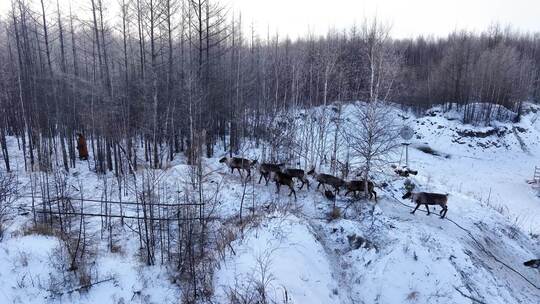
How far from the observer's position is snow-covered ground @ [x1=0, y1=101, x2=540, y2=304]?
8156mm

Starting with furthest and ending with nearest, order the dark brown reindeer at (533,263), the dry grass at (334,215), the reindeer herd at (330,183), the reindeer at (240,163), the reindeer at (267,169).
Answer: the reindeer at (240,163) → the reindeer at (267,169) → the dry grass at (334,215) → the reindeer herd at (330,183) → the dark brown reindeer at (533,263)

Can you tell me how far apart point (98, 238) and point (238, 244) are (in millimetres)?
4326

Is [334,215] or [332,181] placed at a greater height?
[332,181]

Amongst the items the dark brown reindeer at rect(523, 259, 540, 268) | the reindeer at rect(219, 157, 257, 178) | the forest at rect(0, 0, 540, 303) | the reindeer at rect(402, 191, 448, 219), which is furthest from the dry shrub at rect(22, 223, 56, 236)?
the dark brown reindeer at rect(523, 259, 540, 268)

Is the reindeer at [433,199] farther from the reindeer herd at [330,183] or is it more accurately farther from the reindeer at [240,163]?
the reindeer at [240,163]

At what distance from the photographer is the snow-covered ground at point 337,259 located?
8156mm

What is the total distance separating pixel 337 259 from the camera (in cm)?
1027

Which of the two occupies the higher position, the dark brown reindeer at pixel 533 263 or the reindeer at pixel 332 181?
the reindeer at pixel 332 181

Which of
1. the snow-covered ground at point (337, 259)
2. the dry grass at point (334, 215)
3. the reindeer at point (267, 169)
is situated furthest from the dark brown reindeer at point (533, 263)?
the reindeer at point (267, 169)

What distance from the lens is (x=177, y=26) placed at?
21.1 meters

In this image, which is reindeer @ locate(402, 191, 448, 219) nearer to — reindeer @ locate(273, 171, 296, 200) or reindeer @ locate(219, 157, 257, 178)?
reindeer @ locate(273, 171, 296, 200)

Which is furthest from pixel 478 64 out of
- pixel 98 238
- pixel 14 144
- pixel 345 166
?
pixel 14 144

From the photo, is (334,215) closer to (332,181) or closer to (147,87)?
(332,181)

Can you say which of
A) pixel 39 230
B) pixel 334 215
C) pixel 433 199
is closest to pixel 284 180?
pixel 334 215
